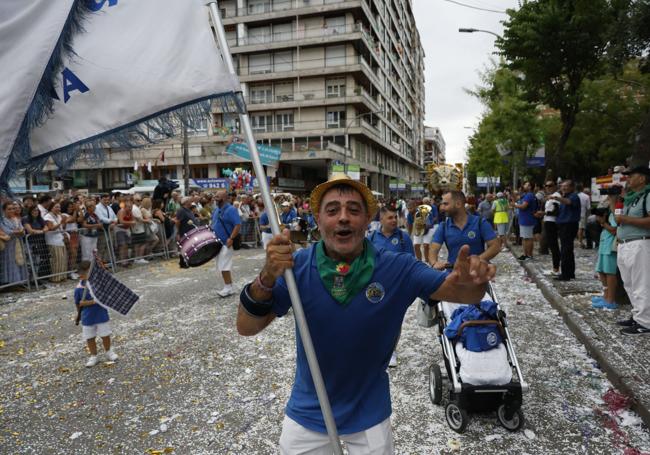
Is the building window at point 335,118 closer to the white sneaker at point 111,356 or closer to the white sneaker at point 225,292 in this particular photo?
the white sneaker at point 225,292

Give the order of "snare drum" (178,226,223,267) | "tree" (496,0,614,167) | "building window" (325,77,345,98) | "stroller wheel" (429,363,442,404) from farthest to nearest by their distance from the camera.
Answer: "building window" (325,77,345,98) → "tree" (496,0,614,167) → "snare drum" (178,226,223,267) → "stroller wheel" (429,363,442,404)

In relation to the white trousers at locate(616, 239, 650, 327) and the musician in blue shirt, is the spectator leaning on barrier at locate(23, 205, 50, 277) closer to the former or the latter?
the musician in blue shirt

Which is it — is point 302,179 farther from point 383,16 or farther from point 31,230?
point 31,230

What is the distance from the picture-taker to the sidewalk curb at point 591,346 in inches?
146

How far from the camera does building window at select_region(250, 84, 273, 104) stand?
45.0 meters

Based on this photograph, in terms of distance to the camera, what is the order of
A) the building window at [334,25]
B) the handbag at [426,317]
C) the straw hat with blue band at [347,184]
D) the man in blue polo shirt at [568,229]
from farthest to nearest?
the building window at [334,25] < the man in blue polo shirt at [568,229] < the handbag at [426,317] < the straw hat with blue band at [347,184]

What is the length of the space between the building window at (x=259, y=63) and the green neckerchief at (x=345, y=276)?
152 feet

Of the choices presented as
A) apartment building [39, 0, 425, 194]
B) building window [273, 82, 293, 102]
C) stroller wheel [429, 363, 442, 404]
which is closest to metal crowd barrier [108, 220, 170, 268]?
stroller wheel [429, 363, 442, 404]

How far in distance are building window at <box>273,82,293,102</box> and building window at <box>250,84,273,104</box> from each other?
2.29 feet

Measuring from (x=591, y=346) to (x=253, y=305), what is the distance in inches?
188

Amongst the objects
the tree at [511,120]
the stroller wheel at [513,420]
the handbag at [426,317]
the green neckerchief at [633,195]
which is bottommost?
the stroller wheel at [513,420]

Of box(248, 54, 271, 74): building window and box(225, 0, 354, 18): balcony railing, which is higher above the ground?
box(225, 0, 354, 18): balcony railing

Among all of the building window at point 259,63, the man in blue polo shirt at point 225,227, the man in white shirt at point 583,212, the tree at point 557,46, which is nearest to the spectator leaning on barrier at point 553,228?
the man in white shirt at point 583,212

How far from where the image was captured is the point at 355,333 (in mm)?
1943
